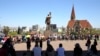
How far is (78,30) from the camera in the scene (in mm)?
154250

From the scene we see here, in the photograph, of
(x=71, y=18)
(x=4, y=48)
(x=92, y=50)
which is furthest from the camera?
(x=71, y=18)

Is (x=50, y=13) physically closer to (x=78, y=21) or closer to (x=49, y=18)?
(x=49, y=18)

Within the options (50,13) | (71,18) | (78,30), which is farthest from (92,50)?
(71,18)

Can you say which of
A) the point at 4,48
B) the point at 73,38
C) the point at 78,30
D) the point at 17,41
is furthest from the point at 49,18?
the point at 78,30

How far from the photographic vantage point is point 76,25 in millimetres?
155375

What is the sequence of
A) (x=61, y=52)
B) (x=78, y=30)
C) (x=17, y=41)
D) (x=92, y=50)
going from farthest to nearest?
1. (x=78, y=30)
2. (x=17, y=41)
3. (x=92, y=50)
4. (x=61, y=52)

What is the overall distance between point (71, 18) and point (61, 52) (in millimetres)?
156047

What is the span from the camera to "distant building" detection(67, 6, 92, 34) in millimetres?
154875

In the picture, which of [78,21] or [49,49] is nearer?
[49,49]

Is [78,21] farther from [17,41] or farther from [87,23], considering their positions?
[17,41]

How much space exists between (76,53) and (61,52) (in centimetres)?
115

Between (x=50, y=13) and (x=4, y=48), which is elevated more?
(x=50, y=13)

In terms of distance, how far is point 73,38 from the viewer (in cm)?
5966

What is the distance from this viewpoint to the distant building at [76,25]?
155 meters
